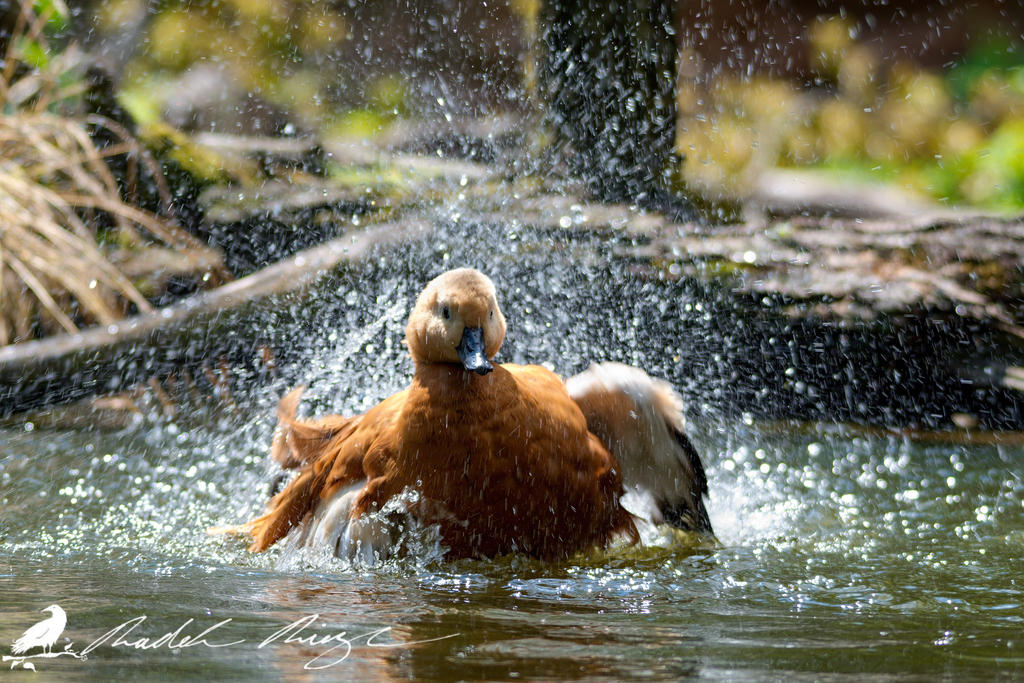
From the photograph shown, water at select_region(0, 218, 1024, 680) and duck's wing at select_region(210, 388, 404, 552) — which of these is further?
duck's wing at select_region(210, 388, 404, 552)

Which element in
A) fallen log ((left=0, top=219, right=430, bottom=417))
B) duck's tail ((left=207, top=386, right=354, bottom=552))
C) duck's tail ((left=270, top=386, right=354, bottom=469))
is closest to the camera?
duck's tail ((left=207, top=386, right=354, bottom=552))

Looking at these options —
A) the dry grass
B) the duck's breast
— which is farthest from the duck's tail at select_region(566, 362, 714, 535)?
the dry grass

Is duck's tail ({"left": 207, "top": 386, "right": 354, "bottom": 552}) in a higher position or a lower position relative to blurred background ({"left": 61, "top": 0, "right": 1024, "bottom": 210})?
lower

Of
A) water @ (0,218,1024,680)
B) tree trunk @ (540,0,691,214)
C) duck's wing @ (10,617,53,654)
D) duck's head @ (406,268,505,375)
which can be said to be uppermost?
tree trunk @ (540,0,691,214)

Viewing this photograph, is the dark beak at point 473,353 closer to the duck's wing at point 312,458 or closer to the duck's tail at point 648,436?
the duck's wing at point 312,458

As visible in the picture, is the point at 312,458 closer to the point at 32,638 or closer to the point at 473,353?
the point at 473,353

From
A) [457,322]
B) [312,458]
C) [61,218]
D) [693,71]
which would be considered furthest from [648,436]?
[693,71]

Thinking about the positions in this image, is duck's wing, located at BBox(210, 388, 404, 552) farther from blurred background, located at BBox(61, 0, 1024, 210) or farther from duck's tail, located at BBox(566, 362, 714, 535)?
blurred background, located at BBox(61, 0, 1024, 210)

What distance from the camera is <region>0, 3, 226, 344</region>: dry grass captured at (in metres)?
5.04

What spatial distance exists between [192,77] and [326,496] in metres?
6.55

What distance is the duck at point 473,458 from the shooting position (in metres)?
2.73

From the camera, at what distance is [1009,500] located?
3477mm

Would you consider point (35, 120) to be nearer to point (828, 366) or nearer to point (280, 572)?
point (280, 572)

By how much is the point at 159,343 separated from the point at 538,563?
8.33 feet
